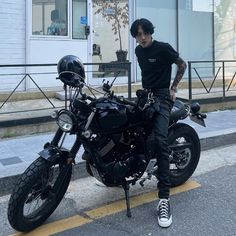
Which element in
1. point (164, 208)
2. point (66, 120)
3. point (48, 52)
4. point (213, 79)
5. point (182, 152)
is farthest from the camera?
point (213, 79)

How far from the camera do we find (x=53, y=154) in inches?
152

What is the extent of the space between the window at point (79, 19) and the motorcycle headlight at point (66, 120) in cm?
653

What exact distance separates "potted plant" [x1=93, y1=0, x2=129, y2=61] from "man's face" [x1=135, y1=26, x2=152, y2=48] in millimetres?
6342

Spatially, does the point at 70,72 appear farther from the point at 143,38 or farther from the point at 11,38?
the point at 11,38

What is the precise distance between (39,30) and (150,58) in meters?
5.65

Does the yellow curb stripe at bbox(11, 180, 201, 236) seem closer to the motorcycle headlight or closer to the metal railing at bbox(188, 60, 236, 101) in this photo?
the motorcycle headlight

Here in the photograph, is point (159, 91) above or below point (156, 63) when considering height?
below

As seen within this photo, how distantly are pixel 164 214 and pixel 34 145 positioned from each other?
289 cm

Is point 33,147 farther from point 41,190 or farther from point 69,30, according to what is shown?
point 69,30

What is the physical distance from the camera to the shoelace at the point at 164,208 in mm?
4124

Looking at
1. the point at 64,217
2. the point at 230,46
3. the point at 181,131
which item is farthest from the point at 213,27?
the point at 64,217

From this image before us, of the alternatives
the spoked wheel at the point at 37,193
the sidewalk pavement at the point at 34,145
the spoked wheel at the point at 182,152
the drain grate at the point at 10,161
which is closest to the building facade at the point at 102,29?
the sidewalk pavement at the point at 34,145

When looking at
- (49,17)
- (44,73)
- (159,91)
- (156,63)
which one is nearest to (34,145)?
(44,73)

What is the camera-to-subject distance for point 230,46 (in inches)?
512
